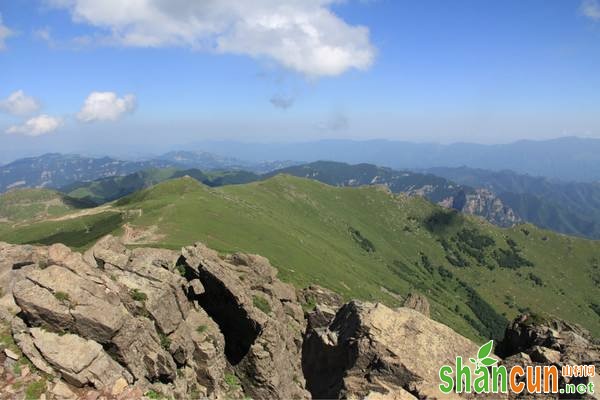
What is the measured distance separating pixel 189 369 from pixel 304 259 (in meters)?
125

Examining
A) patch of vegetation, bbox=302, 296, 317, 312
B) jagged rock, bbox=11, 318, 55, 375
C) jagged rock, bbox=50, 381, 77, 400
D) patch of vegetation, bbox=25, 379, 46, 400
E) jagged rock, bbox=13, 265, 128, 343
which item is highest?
jagged rock, bbox=13, 265, 128, 343

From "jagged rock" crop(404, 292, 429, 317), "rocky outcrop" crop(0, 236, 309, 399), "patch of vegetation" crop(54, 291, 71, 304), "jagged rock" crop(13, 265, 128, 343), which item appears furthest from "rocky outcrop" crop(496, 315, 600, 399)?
"patch of vegetation" crop(54, 291, 71, 304)

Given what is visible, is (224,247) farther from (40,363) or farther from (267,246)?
(40,363)

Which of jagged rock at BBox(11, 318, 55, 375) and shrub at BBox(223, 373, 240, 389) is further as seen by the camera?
shrub at BBox(223, 373, 240, 389)

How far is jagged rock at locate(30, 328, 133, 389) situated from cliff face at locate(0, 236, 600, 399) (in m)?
0.05

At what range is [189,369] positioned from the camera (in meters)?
31.0

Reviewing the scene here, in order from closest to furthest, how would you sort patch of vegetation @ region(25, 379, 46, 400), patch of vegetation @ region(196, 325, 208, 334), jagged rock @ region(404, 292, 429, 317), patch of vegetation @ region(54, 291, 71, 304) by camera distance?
patch of vegetation @ region(25, 379, 46, 400) < patch of vegetation @ region(54, 291, 71, 304) < patch of vegetation @ region(196, 325, 208, 334) < jagged rock @ region(404, 292, 429, 317)

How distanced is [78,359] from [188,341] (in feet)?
32.5

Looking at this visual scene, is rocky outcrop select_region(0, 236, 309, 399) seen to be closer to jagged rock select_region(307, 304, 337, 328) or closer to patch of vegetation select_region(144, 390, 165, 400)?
patch of vegetation select_region(144, 390, 165, 400)

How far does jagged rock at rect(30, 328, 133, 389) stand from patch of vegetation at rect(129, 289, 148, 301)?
20.3ft

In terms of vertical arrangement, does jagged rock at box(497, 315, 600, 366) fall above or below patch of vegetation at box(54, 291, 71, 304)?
below

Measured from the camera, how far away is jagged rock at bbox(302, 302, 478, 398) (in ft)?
95.4

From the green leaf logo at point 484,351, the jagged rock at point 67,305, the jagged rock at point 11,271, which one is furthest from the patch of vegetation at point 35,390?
the green leaf logo at point 484,351

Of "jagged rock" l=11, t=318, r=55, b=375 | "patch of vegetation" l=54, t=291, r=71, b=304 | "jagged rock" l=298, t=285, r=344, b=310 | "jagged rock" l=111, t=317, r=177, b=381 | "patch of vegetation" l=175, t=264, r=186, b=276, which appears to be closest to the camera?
"jagged rock" l=11, t=318, r=55, b=375
